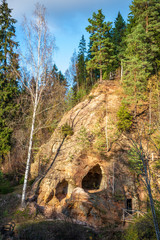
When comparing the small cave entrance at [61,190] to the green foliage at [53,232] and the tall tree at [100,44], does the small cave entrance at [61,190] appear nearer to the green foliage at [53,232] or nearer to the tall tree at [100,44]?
the green foliage at [53,232]

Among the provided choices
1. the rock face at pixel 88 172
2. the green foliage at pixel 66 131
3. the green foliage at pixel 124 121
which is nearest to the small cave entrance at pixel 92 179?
the rock face at pixel 88 172

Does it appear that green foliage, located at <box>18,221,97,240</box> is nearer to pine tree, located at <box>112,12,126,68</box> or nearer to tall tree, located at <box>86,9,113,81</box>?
tall tree, located at <box>86,9,113,81</box>

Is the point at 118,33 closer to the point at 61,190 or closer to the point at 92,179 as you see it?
the point at 92,179

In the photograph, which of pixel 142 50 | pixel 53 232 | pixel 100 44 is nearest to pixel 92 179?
pixel 53 232

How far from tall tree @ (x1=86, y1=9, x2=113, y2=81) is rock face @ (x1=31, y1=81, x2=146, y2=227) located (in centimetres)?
803

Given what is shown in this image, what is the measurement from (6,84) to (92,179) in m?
16.1

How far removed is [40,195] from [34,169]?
13.5ft

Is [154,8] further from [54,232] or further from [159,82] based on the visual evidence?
[54,232]

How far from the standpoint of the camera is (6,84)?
66.3ft

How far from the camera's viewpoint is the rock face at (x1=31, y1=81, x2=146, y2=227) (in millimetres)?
10500

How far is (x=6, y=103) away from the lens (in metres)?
19.8

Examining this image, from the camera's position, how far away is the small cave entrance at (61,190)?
12189mm

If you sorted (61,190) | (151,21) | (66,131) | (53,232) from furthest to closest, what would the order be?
(151,21) < (66,131) < (61,190) < (53,232)

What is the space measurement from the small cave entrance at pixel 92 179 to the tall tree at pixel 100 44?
14343mm
